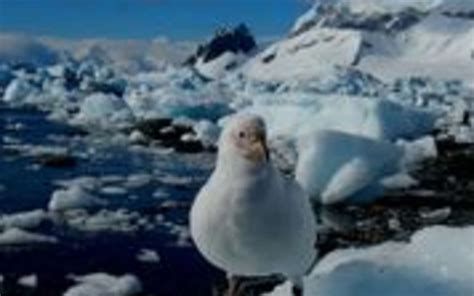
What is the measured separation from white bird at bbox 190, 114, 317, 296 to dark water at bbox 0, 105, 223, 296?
559cm

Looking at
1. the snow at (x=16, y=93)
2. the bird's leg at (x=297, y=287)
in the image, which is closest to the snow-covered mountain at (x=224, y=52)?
the snow at (x=16, y=93)

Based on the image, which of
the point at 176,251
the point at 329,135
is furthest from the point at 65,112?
the point at 176,251

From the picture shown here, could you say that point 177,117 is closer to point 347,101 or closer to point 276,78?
point 347,101

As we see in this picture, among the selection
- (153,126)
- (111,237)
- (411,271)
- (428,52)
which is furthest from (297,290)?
(428,52)

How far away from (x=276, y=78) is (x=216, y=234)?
285 ft

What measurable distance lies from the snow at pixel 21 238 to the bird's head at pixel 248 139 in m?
7.84

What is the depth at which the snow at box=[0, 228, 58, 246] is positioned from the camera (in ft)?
37.1

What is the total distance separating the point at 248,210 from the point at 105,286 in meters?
6.23

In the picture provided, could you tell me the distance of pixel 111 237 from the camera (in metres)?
11.7

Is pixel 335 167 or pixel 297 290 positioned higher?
pixel 297 290

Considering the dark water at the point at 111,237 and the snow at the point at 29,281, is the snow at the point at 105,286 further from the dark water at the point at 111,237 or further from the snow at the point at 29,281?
the snow at the point at 29,281

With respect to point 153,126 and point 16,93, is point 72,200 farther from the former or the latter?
point 16,93

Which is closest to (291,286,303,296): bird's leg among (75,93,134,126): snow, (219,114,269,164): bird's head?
(219,114,269,164): bird's head

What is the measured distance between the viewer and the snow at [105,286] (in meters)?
9.56
